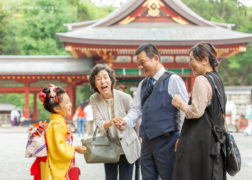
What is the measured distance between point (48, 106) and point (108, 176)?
869 mm

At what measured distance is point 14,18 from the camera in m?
32.1

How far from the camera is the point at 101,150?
292 cm

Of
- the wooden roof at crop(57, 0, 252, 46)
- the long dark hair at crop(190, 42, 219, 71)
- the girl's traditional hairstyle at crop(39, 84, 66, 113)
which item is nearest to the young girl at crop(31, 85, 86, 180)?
the girl's traditional hairstyle at crop(39, 84, 66, 113)

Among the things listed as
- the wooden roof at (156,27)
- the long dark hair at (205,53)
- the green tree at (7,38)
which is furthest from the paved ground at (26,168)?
the green tree at (7,38)

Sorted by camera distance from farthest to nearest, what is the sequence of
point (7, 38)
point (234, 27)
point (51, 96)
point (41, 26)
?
1. point (7, 38)
2. point (234, 27)
3. point (41, 26)
4. point (51, 96)

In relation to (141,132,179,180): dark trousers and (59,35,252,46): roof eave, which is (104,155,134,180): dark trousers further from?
(59,35,252,46): roof eave

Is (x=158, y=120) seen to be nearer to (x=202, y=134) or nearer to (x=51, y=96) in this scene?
(x=202, y=134)

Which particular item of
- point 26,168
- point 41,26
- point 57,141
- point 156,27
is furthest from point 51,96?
point 41,26

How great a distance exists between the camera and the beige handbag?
2.90 metres

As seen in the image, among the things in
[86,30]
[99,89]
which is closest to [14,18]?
[86,30]

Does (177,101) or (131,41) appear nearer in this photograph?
(177,101)

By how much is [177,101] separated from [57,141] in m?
1.01

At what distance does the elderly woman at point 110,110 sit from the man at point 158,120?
0.16 m

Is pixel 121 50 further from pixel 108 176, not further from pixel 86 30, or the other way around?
pixel 108 176
